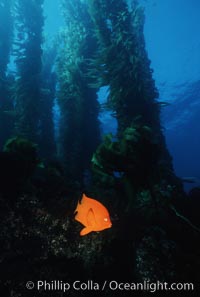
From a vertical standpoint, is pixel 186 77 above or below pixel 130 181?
above

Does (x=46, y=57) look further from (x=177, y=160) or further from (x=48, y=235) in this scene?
(x=177, y=160)

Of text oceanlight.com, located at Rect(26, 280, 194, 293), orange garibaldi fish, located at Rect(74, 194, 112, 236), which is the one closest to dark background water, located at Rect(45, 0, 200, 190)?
text oceanlight.com, located at Rect(26, 280, 194, 293)

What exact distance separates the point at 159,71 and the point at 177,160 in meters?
24.2

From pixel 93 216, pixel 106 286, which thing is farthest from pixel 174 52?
pixel 93 216

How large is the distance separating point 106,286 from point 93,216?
5.10ft

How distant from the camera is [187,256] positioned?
4.00 m

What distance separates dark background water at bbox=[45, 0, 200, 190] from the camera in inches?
639

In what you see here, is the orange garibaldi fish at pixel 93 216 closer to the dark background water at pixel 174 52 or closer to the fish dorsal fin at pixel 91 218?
the fish dorsal fin at pixel 91 218

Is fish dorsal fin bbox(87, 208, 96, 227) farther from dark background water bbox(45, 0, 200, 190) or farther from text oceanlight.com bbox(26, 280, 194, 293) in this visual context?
dark background water bbox(45, 0, 200, 190)

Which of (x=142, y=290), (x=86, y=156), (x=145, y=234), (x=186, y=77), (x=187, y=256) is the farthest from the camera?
(x=186, y=77)

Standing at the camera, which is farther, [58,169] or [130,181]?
[58,169]

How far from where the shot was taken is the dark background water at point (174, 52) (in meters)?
16.2

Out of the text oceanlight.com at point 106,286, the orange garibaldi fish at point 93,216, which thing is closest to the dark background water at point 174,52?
the text oceanlight.com at point 106,286

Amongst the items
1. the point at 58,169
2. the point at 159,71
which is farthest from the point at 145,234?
the point at 159,71
